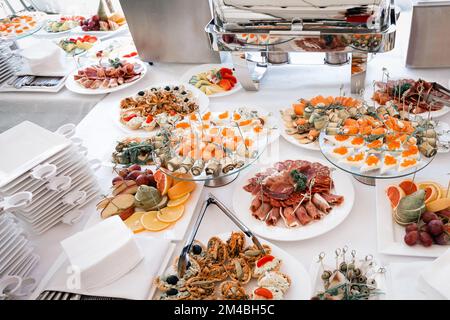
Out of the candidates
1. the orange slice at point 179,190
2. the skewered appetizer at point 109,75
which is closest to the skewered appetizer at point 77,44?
the skewered appetizer at point 109,75

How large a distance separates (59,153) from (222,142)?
1.77ft

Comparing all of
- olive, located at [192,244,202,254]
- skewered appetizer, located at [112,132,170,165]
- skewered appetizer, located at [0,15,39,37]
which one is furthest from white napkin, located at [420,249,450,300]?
skewered appetizer, located at [0,15,39,37]

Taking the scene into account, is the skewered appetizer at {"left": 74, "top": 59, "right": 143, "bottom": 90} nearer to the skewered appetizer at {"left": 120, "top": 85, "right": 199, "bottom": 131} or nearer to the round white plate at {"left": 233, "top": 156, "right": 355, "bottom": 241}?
the skewered appetizer at {"left": 120, "top": 85, "right": 199, "bottom": 131}

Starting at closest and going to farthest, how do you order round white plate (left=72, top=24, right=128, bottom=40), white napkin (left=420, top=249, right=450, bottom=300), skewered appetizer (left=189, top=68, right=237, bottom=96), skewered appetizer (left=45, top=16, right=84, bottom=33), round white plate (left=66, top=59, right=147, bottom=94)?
white napkin (left=420, top=249, right=450, bottom=300) → skewered appetizer (left=189, top=68, right=237, bottom=96) → round white plate (left=66, top=59, right=147, bottom=94) → round white plate (left=72, top=24, right=128, bottom=40) → skewered appetizer (left=45, top=16, right=84, bottom=33)

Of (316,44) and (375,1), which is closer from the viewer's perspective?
(375,1)

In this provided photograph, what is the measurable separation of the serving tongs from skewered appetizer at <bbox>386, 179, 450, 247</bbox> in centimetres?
41

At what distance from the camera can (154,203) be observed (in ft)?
4.23

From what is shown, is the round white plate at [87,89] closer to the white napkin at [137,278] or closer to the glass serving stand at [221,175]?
the glass serving stand at [221,175]

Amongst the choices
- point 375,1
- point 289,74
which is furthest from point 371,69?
point 375,1

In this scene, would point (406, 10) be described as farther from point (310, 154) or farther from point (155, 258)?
point (155, 258)

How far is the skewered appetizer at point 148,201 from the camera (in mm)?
1265

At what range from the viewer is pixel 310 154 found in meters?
1.47

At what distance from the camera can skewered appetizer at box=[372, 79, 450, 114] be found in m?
1.52
